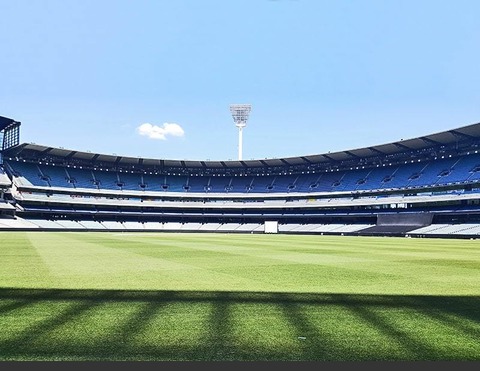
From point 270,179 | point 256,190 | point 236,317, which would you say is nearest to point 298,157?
point 270,179

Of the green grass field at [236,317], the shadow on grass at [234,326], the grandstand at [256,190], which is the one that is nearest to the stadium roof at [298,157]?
the grandstand at [256,190]

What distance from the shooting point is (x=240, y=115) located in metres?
106

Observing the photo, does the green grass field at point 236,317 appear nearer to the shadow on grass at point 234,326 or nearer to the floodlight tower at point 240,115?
the shadow on grass at point 234,326

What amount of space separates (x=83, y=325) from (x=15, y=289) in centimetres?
406

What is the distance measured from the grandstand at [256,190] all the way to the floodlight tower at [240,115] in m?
12.1

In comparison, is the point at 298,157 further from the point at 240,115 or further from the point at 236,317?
the point at 236,317

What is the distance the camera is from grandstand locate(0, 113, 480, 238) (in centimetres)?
6450

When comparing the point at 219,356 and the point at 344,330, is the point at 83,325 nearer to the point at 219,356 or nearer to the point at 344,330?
the point at 219,356

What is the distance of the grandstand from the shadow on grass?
171ft

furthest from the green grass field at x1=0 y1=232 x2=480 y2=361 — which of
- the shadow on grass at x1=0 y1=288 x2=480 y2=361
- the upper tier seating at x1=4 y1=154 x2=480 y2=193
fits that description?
the upper tier seating at x1=4 y1=154 x2=480 y2=193

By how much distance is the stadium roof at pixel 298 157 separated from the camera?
2488 inches

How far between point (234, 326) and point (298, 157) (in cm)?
8077

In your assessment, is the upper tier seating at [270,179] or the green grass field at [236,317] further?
the upper tier seating at [270,179]

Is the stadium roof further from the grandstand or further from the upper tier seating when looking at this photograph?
the upper tier seating
